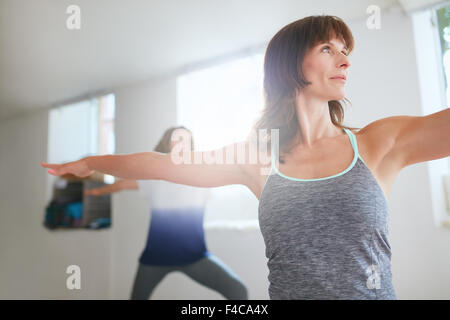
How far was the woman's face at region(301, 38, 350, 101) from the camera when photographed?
0.45 meters

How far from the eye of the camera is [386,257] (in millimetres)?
428

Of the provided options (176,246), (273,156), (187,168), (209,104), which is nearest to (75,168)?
(187,168)

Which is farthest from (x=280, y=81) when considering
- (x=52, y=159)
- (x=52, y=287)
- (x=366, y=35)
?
(x=52, y=159)

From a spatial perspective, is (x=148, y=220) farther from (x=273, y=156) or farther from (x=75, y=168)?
(x=273, y=156)

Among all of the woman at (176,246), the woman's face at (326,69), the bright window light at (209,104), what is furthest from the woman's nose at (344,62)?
the woman at (176,246)

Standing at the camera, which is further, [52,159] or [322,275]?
[52,159]

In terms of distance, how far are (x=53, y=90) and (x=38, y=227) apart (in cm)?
122

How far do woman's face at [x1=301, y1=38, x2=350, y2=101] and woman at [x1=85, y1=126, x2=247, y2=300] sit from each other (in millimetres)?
848

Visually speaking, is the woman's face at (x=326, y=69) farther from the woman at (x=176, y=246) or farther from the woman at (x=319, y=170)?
the woman at (x=176, y=246)

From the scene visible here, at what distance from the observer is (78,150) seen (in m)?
3.04

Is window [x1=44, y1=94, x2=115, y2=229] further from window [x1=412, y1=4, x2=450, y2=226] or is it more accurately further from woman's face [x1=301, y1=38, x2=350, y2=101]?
woman's face [x1=301, y1=38, x2=350, y2=101]

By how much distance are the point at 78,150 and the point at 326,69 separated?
2967 millimetres

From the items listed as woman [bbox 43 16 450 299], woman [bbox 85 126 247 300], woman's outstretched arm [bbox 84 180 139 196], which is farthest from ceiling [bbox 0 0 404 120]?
woman [bbox 43 16 450 299]
